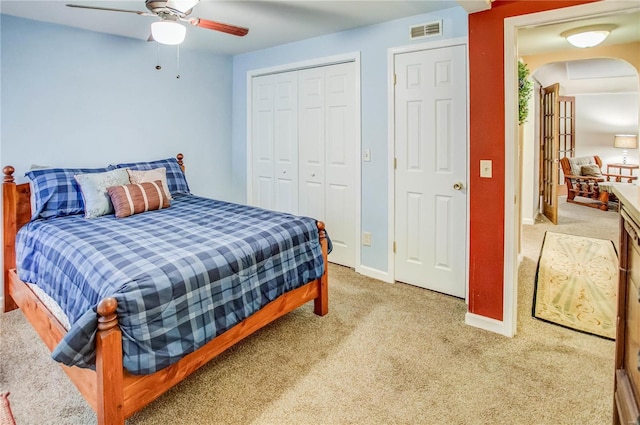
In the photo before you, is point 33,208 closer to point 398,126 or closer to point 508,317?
point 398,126

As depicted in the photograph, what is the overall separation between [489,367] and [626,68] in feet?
21.3

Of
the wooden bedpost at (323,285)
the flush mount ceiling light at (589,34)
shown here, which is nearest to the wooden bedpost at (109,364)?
the wooden bedpost at (323,285)

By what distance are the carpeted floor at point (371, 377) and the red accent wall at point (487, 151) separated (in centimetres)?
31

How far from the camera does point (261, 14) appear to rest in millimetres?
2975

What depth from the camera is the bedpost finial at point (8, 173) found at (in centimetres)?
277

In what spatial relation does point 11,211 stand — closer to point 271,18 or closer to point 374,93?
point 271,18

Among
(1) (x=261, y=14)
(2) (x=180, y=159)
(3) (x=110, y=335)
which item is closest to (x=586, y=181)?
(1) (x=261, y=14)

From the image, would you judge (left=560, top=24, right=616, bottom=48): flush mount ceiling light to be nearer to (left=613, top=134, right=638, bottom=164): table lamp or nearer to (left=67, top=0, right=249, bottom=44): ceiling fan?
(left=67, top=0, right=249, bottom=44): ceiling fan

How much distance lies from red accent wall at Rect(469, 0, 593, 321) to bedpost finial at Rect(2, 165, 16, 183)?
3.27 metres

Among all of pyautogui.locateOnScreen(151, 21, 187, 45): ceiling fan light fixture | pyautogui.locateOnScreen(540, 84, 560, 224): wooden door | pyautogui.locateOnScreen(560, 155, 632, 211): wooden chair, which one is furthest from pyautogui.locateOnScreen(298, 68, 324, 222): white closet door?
pyautogui.locateOnScreen(560, 155, 632, 211): wooden chair

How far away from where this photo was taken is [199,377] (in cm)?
209

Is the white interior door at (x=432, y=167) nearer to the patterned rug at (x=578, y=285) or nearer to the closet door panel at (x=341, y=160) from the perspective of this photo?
the closet door panel at (x=341, y=160)

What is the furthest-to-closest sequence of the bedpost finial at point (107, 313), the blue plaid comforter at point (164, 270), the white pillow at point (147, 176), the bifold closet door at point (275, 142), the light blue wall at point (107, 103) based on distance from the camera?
1. the bifold closet door at point (275, 142)
2. the white pillow at point (147, 176)
3. the light blue wall at point (107, 103)
4. the blue plaid comforter at point (164, 270)
5. the bedpost finial at point (107, 313)

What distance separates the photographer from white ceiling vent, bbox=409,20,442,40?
2900mm
